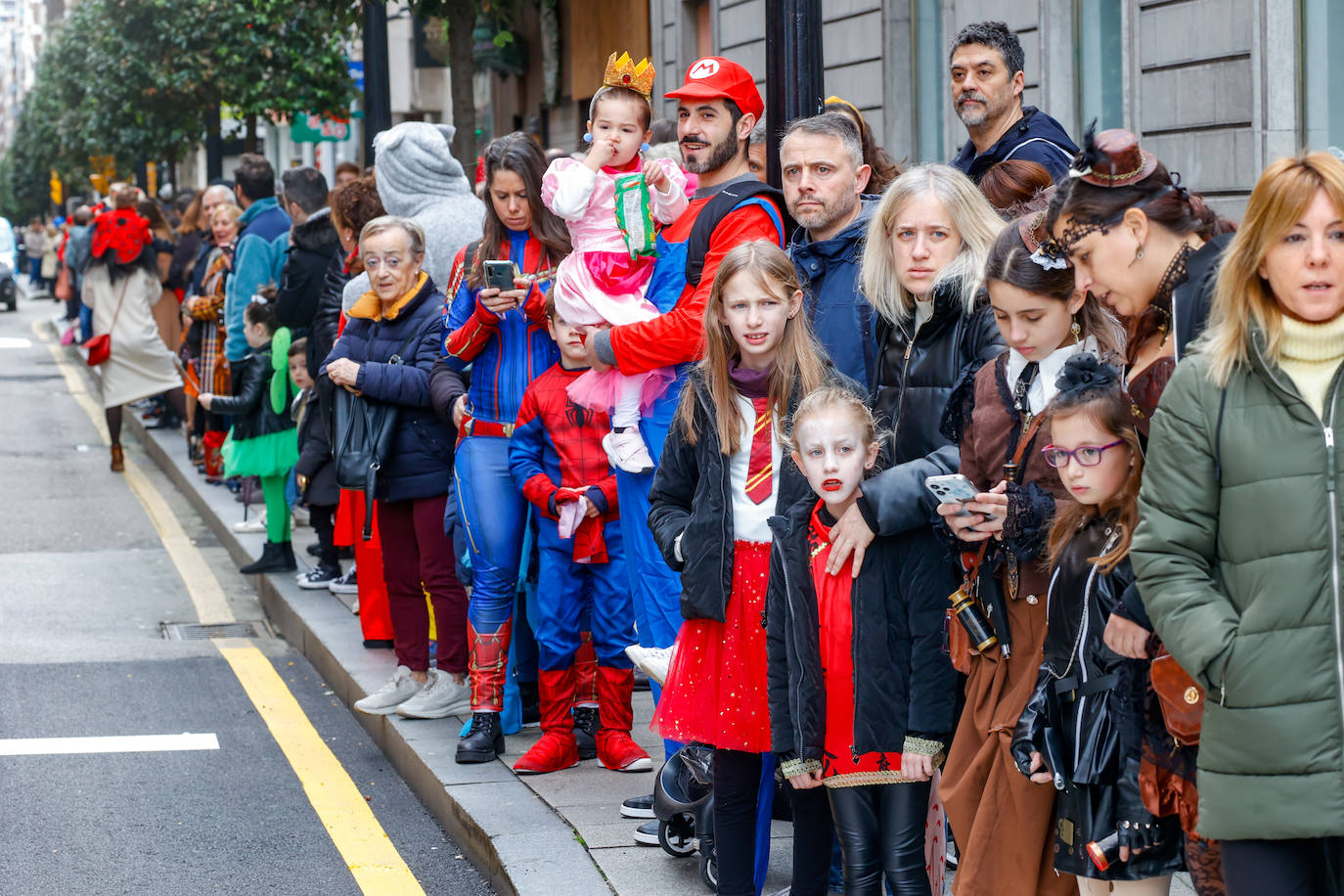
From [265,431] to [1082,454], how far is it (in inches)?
274

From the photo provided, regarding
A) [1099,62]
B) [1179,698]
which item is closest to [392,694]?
[1179,698]

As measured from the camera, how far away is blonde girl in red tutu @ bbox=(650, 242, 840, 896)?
4.07 metres

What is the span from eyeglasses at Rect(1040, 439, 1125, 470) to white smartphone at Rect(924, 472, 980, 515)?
250 mm

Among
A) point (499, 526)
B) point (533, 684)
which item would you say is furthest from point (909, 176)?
point (533, 684)

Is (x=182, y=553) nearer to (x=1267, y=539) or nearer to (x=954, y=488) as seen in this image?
(x=954, y=488)

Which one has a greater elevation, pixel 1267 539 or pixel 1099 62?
pixel 1099 62

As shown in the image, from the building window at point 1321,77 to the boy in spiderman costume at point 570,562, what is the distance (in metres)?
4.32

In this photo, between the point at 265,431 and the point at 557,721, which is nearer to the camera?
the point at 557,721

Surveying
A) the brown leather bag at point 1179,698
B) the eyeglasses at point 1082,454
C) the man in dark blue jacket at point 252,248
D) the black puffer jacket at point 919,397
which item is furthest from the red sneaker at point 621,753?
the man in dark blue jacket at point 252,248

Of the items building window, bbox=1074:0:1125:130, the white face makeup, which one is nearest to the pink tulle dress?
the white face makeup

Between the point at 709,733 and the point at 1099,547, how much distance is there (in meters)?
1.20

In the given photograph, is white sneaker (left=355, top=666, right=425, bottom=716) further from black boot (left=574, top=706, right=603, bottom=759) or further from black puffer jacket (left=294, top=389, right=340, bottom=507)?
black puffer jacket (left=294, top=389, right=340, bottom=507)

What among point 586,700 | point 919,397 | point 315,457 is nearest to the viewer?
point 919,397

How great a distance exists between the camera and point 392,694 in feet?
21.8
